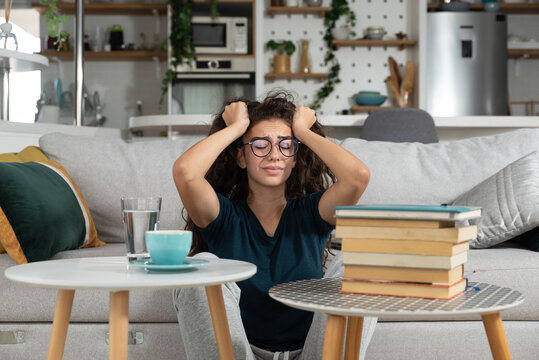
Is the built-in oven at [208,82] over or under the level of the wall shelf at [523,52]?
under

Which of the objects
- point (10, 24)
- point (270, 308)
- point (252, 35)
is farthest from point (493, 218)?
point (252, 35)

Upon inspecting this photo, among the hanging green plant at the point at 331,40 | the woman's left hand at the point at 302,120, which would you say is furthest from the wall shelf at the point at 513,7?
the woman's left hand at the point at 302,120

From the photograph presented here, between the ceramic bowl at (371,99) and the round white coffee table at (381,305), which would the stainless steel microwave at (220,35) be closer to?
the ceramic bowl at (371,99)

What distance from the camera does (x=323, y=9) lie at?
5.66 metres

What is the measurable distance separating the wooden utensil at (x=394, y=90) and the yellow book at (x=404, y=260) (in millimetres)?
4730

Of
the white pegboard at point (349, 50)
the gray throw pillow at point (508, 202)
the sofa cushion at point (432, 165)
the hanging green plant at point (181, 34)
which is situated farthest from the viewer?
the white pegboard at point (349, 50)

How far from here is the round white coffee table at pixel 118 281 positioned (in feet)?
3.17

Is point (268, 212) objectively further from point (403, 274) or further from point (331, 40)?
point (331, 40)

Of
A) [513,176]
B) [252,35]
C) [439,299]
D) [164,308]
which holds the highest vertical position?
[252,35]

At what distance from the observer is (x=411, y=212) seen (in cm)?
102

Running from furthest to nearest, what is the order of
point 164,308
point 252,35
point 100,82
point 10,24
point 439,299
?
point 100,82
point 252,35
point 10,24
point 164,308
point 439,299

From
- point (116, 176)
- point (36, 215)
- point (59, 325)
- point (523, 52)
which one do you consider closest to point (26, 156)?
point (116, 176)

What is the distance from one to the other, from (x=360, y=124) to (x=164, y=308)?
10.1 feet

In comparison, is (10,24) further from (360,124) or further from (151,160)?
(360,124)
